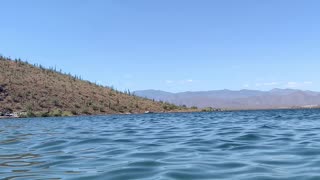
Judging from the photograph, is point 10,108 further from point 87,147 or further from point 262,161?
point 262,161

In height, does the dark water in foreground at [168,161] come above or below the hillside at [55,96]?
below

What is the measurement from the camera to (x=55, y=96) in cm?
8781

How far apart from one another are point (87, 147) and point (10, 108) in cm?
6565

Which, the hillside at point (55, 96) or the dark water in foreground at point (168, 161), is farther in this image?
the hillside at point (55, 96)

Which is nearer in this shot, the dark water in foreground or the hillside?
the dark water in foreground

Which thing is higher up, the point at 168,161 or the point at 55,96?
the point at 55,96

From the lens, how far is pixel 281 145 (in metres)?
14.3

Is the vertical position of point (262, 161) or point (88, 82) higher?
point (88, 82)

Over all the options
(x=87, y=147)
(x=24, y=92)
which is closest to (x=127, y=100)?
(x=24, y=92)

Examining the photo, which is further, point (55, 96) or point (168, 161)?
point (55, 96)

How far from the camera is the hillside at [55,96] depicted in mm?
79750

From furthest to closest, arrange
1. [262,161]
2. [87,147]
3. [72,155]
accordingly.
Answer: [87,147] < [72,155] < [262,161]

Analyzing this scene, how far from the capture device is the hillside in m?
79.8

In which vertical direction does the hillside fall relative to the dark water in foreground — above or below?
→ above
